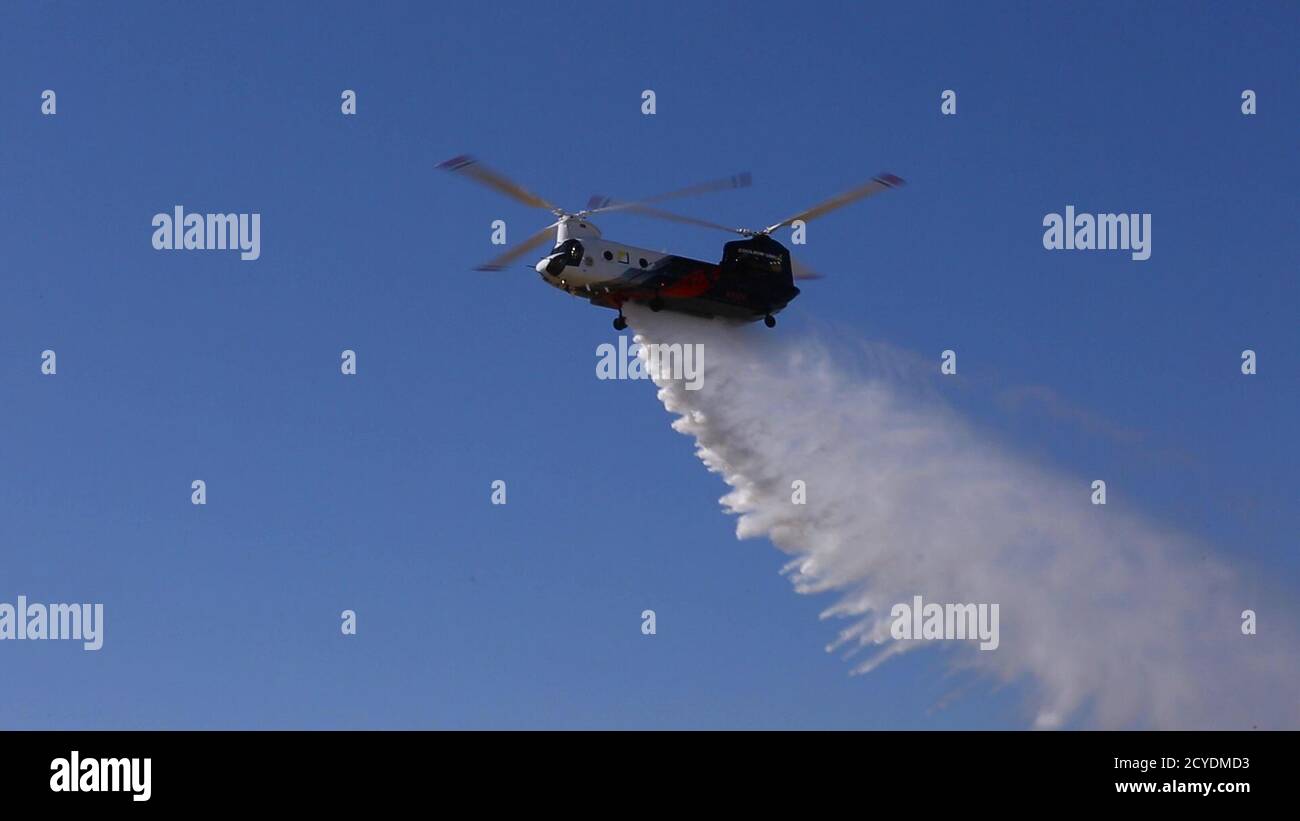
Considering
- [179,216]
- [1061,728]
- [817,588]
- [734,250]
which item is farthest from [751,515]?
[179,216]

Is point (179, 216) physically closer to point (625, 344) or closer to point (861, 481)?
point (625, 344)

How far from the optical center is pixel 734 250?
→ 6044 centimetres

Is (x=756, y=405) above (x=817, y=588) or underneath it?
above

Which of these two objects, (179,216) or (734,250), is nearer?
(734,250)

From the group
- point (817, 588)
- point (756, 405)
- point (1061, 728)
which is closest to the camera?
point (1061, 728)

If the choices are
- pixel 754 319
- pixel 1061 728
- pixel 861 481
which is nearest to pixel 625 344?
pixel 754 319

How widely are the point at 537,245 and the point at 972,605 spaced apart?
14796mm

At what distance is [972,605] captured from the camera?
195 ft

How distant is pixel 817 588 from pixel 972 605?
4.25 m

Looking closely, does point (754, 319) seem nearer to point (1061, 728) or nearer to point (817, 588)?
point (817, 588)

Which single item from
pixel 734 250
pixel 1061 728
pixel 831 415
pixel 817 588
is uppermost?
pixel 734 250
